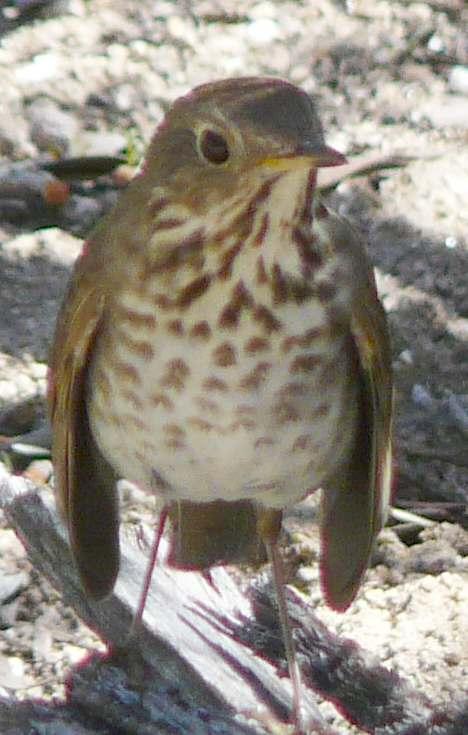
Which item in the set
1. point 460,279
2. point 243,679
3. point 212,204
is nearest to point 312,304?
point 212,204

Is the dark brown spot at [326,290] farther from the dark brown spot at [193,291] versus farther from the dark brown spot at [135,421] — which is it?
the dark brown spot at [135,421]

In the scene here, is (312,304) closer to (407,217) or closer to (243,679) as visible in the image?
(243,679)

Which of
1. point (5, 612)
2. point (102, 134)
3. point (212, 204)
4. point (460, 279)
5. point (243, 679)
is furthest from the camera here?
point (102, 134)

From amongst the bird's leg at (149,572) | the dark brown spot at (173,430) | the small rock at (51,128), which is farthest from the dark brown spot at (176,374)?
the small rock at (51,128)

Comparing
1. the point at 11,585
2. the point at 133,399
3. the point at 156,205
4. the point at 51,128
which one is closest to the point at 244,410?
the point at 133,399

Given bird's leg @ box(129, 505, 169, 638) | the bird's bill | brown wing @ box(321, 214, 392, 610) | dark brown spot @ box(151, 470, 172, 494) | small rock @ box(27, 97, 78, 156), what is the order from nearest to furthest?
the bird's bill → brown wing @ box(321, 214, 392, 610) → dark brown spot @ box(151, 470, 172, 494) → bird's leg @ box(129, 505, 169, 638) → small rock @ box(27, 97, 78, 156)

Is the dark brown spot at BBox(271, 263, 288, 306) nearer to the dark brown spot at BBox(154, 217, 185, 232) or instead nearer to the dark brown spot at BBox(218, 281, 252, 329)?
the dark brown spot at BBox(218, 281, 252, 329)

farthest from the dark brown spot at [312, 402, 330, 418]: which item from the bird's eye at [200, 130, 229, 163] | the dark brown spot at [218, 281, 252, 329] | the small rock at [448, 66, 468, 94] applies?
the small rock at [448, 66, 468, 94]
